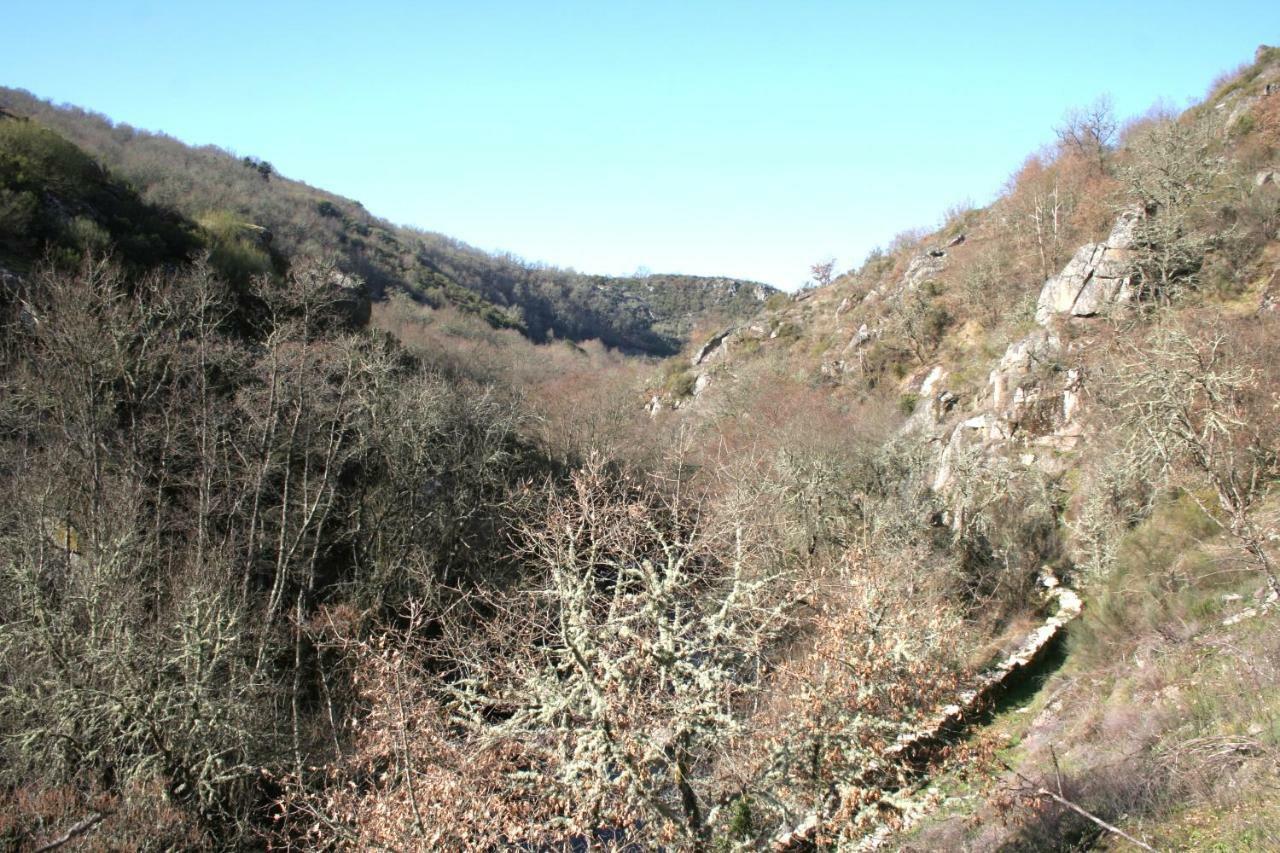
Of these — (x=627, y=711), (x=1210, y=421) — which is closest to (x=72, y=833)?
(x=627, y=711)

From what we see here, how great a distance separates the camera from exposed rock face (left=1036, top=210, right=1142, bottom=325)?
2392cm

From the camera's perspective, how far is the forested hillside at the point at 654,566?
314 inches

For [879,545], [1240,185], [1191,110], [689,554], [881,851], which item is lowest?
[881,851]

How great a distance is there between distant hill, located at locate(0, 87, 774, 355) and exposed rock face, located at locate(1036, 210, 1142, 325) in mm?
31198

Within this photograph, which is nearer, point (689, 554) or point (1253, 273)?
point (689, 554)

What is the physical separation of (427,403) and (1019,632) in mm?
18142

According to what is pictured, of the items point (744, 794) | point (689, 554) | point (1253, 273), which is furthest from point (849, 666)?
point (1253, 273)

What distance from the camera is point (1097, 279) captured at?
24516 millimetres

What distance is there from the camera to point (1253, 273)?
21.0 m

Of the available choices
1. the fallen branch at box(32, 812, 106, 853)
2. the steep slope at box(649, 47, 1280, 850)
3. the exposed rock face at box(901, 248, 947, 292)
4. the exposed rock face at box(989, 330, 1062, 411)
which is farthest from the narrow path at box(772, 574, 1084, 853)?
the exposed rock face at box(901, 248, 947, 292)

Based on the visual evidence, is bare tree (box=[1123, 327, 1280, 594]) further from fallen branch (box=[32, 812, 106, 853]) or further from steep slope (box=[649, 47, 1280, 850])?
fallen branch (box=[32, 812, 106, 853])

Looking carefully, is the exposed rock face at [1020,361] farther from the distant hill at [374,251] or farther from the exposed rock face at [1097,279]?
the distant hill at [374,251]

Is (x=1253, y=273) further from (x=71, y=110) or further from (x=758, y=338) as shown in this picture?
(x=71, y=110)

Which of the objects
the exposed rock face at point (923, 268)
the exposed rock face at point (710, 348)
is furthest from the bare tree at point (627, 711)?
the exposed rock face at point (710, 348)
